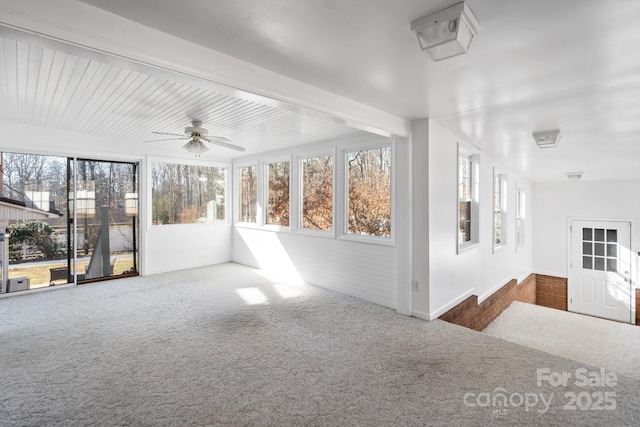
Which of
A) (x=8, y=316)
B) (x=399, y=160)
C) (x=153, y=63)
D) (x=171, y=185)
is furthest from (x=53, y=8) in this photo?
(x=171, y=185)

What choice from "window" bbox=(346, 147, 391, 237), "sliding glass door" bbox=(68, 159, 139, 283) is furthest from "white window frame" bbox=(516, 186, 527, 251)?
"sliding glass door" bbox=(68, 159, 139, 283)

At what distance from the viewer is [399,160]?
394 cm

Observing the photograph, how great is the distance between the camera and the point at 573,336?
16.4 feet

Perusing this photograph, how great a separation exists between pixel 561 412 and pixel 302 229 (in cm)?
398

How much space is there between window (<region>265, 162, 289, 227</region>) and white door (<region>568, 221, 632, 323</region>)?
22.9 feet

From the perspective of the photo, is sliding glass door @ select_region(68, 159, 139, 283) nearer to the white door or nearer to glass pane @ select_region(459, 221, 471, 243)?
glass pane @ select_region(459, 221, 471, 243)

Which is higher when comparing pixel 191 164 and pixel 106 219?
pixel 191 164

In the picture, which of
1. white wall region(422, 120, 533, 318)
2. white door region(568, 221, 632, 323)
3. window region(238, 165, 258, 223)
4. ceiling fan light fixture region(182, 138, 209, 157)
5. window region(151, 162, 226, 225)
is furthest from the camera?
white door region(568, 221, 632, 323)

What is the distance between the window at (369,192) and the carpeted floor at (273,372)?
1.16 meters

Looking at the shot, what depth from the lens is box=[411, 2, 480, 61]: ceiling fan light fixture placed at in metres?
1.54

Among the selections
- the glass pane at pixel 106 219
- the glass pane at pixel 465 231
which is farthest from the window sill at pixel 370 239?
the glass pane at pixel 106 219

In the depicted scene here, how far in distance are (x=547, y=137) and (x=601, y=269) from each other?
561 centimetres

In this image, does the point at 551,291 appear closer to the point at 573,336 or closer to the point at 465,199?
the point at 573,336

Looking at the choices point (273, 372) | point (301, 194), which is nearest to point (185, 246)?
point (301, 194)
